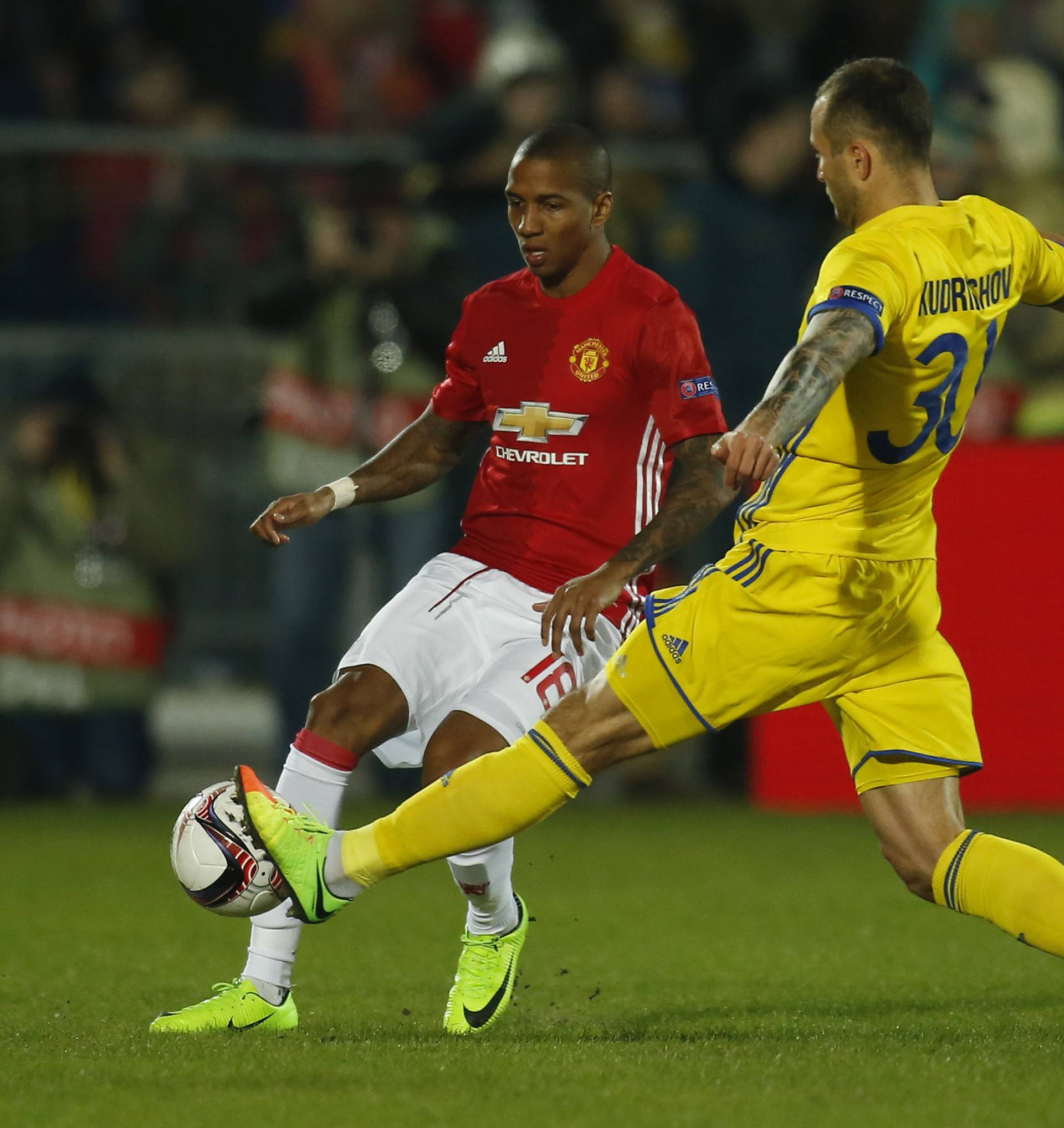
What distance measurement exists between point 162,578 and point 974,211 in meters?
6.47

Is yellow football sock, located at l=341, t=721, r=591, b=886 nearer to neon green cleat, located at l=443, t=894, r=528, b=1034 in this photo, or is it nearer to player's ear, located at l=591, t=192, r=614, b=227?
neon green cleat, located at l=443, t=894, r=528, b=1034

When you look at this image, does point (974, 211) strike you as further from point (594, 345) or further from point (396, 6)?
point (396, 6)

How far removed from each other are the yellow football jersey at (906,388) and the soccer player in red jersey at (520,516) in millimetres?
439

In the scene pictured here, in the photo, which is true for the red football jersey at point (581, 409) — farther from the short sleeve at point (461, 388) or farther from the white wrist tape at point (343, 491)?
the white wrist tape at point (343, 491)

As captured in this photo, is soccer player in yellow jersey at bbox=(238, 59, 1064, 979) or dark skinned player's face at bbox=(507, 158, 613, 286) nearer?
soccer player in yellow jersey at bbox=(238, 59, 1064, 979)

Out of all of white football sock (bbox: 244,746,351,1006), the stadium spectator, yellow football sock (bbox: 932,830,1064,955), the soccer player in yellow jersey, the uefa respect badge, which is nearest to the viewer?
the soccer player in yellow jersey

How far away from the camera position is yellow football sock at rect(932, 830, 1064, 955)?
177 inches

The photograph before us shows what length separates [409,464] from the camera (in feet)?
17.8

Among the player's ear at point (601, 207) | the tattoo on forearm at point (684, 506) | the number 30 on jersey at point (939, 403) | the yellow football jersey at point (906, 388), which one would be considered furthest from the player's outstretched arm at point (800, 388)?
the player's ear at point (601, 207)

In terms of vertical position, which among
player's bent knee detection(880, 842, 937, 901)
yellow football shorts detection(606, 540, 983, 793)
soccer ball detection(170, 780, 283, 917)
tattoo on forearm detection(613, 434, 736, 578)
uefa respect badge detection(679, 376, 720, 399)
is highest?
uefa respect badge detection(679, 376, 720, 399)

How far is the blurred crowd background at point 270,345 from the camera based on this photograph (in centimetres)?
980

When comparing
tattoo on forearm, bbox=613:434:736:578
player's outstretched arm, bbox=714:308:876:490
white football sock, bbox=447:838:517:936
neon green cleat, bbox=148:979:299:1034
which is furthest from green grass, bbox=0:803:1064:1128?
player's outstretched arm, bbox=714:308:876:490

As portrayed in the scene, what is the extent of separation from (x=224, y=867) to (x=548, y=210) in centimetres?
186

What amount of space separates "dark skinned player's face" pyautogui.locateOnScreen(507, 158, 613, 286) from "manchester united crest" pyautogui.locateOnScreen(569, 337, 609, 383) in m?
0.22
